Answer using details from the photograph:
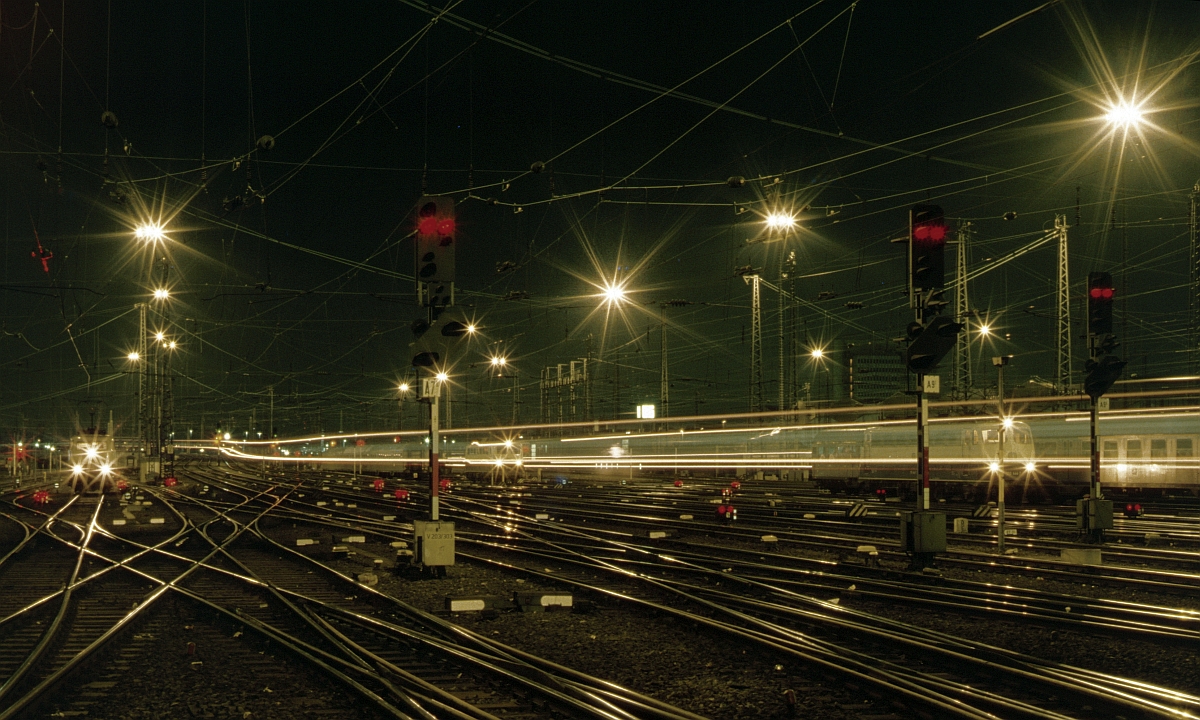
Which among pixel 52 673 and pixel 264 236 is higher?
pixel 264 236

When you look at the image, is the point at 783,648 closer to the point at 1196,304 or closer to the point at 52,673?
the point at 52,673

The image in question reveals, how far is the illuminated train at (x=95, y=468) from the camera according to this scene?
4119cm

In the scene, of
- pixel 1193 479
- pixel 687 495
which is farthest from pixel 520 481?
pixel 1193 479

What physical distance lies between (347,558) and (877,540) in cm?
1056

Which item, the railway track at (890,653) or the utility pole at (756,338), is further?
the utility pole at (756,338)

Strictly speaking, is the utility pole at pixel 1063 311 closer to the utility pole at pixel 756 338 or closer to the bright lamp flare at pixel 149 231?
the utility pole at pixel 756 338

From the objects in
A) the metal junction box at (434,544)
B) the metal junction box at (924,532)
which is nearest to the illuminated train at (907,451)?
the metal junction box at (924,532)

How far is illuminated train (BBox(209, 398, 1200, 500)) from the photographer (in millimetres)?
32750

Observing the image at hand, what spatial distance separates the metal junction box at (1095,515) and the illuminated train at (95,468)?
36.1 m

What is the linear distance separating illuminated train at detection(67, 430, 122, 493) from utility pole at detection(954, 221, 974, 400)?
34.0 meters

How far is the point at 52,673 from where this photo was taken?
9055 millimetres

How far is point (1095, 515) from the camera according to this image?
18812 millimetres

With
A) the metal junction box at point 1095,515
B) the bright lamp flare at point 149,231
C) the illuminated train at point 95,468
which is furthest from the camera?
the illuminated train at point 95,468

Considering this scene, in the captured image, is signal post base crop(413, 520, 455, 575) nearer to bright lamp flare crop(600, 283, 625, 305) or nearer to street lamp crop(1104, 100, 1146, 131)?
street lamp crop(1104, 100, 1146, 131)
